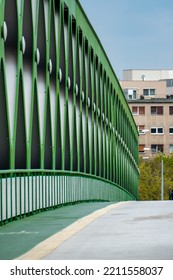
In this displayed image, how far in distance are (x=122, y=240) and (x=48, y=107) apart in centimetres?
1548

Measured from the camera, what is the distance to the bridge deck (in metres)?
15.4

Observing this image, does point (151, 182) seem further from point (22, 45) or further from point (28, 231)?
point (28, 231)

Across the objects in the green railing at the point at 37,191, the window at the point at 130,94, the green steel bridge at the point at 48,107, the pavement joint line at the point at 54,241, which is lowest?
the pavement joint line at the point at 54,241

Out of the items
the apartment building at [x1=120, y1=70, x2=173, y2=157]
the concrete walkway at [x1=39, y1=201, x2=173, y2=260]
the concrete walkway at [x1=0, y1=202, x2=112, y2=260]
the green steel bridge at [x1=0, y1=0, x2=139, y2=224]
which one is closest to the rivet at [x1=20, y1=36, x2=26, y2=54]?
the green steel bridge at [x1=0, y1=0, x2=139, y2=224]

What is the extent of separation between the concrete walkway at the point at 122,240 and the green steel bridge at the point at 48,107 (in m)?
2.67

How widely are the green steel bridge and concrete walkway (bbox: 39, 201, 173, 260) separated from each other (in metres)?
2.67

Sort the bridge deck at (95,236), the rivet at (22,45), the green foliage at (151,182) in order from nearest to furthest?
the bridge deck at (95,236) < the rivet at (22,45) < the green foliage at (151,182)

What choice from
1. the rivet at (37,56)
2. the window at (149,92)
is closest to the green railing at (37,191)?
the rivet at (37,56)

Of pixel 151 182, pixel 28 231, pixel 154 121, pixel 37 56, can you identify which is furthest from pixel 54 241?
pixel 154 121

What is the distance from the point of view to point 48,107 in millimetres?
32688

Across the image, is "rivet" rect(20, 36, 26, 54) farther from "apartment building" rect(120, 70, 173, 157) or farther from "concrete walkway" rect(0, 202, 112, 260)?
"apartment building" rect(120, 70, 173, 157)

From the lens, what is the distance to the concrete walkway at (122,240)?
594 inches

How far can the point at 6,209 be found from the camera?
2319cm

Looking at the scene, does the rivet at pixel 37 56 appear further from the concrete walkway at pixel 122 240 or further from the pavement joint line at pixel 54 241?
the pavement joint line at pixel 54 241
